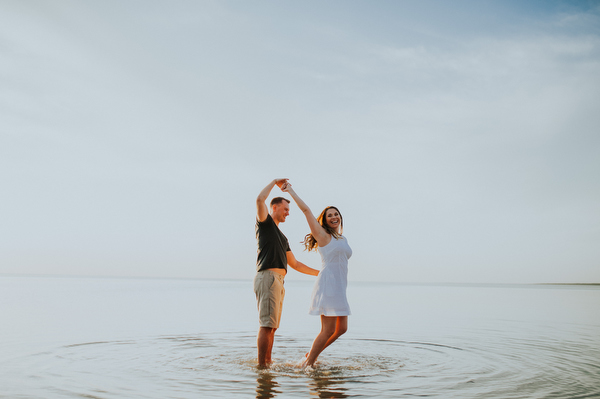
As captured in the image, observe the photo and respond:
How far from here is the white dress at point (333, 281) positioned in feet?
20.8

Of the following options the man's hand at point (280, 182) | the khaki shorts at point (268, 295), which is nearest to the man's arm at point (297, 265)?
the khaki shorts at point (268, 295)

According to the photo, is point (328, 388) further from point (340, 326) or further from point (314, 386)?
point (340, 326)

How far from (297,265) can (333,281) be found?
1.08 meters

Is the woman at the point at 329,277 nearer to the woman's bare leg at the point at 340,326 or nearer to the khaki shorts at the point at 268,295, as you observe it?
the woman's bare leg at the point at 340,326

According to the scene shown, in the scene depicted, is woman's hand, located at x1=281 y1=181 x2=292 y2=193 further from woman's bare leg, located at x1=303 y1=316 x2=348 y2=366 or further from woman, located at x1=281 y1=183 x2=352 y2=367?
woman's bare leg, located at x1=303 y1=316 x2=348 y2=366

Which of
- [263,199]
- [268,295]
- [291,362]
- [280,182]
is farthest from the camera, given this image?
[291,362]

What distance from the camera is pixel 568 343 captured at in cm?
945

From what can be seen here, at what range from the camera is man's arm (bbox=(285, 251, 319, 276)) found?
726 centimetres

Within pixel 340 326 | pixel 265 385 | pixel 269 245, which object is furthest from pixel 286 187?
pixel 265 385

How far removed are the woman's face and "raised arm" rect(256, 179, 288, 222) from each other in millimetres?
800

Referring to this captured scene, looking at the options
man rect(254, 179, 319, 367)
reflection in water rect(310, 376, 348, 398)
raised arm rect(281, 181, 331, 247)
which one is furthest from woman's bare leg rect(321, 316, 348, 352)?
raised arm rect(281, 181, 331, 247)

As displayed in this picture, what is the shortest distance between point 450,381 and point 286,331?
20.2ft

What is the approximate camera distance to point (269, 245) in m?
6.74

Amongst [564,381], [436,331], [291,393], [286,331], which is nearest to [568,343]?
[436,331]
